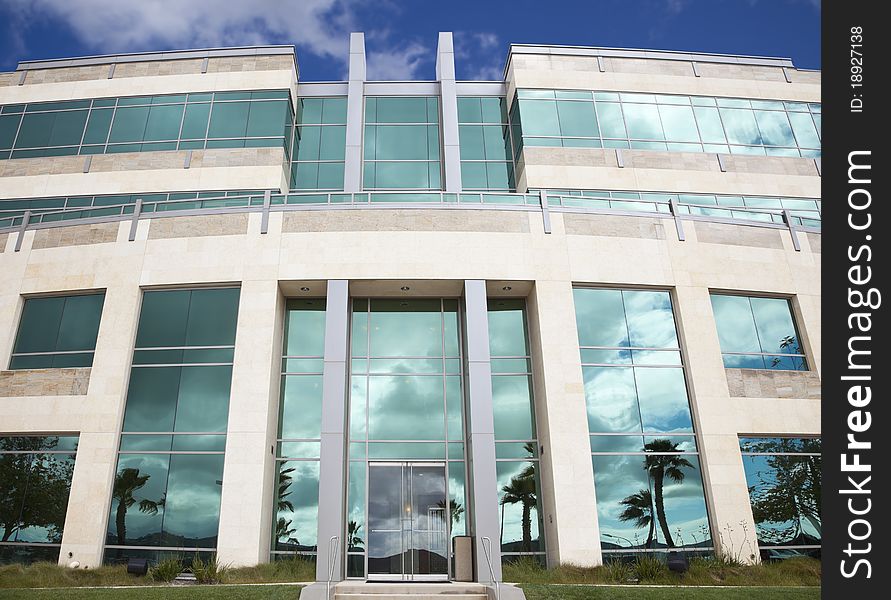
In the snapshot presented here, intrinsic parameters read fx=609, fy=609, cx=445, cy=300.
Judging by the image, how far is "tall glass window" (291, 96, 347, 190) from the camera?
26.0 meters

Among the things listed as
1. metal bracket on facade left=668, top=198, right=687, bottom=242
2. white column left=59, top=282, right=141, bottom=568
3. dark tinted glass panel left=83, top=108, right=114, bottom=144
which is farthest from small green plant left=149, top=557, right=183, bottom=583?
metal bracket on facade left=668, top=198, right=687, bottom=242

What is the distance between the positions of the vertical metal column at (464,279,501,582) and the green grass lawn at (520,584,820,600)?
2885 mm

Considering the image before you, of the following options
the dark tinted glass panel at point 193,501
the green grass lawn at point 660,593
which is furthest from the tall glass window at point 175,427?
the green grass lawn at point 660,593

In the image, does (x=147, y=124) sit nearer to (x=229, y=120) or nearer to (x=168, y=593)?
(x=229, y=120)

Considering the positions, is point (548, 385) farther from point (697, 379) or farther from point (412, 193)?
point (412, 193)

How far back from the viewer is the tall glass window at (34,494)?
57.8ft

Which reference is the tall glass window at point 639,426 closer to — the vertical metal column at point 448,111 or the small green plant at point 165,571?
the vertical metal column at point 448,111

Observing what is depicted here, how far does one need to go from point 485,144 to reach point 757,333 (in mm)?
13505

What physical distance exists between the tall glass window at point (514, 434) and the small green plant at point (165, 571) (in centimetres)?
894

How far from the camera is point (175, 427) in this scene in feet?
61.4

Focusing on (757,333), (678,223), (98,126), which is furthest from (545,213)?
(98,126)

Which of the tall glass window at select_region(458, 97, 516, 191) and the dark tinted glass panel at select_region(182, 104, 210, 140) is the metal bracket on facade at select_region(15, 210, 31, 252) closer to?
the dark tinted glass panel at select_region(182, 104, 210, 140)
